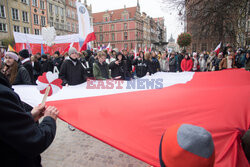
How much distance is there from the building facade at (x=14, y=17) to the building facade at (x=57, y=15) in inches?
253

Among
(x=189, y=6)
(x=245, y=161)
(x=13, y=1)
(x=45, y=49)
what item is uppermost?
(x=13, y=1)

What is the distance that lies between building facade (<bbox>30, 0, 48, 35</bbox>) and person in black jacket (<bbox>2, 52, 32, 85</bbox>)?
39.1m

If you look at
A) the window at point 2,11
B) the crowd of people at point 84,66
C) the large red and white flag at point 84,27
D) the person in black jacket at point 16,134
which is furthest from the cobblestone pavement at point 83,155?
the window at point 2,11

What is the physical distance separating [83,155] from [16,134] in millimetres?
2778

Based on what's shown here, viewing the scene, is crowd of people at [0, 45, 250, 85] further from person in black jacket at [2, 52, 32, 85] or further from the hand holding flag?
the hand holding flag

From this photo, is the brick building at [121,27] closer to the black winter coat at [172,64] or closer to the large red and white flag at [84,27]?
the black winter coat at [172,64]

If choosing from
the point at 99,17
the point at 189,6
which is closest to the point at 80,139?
the point at 189,6

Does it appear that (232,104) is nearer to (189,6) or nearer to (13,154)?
(13,154)

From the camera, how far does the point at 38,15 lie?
38.2m

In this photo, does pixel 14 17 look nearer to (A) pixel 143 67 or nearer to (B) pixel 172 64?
(B) pixel 172 64

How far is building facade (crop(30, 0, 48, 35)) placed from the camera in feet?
121

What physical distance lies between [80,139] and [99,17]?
73.1 metres

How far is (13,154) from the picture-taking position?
1.12 meters

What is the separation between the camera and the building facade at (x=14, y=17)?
101 ft
